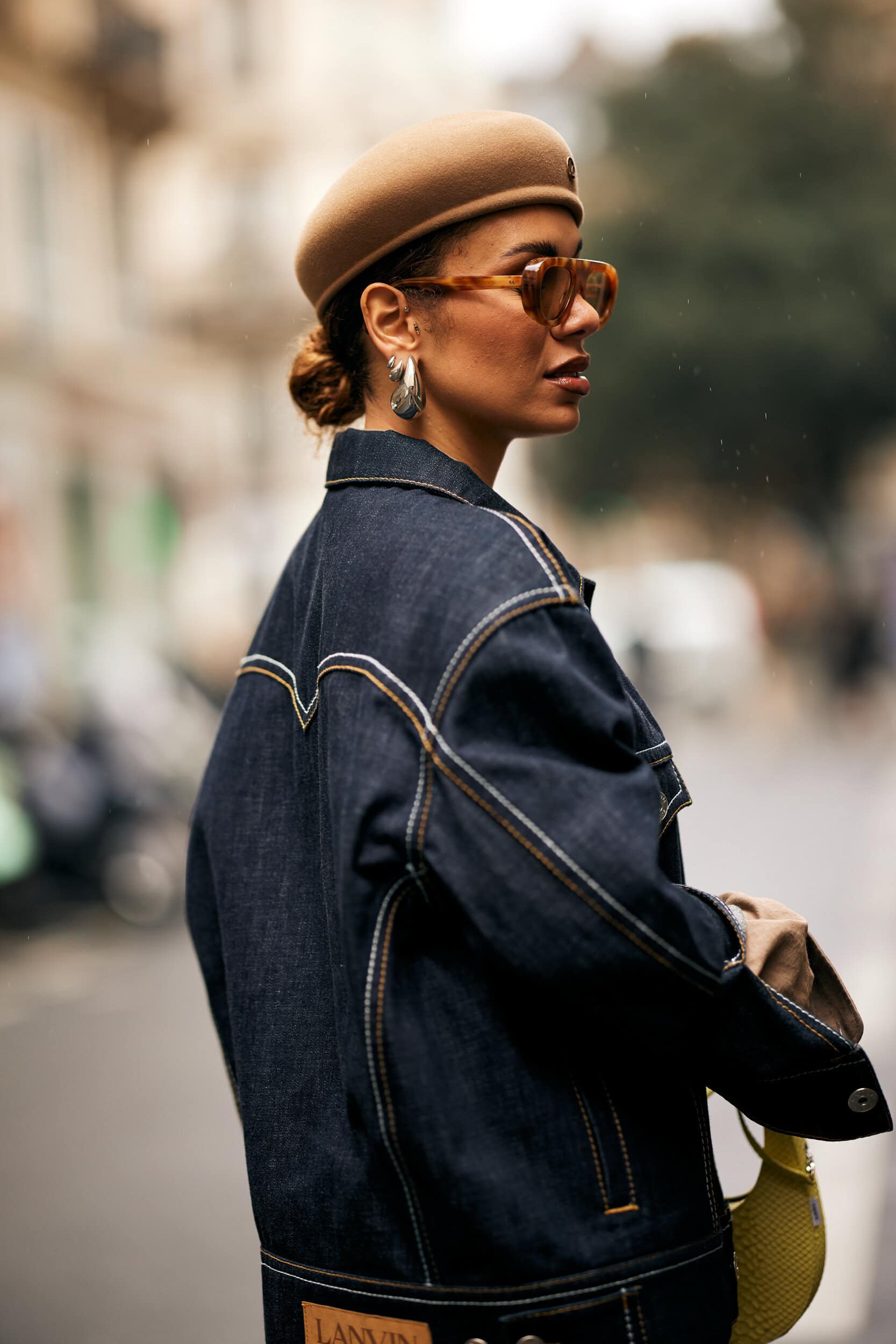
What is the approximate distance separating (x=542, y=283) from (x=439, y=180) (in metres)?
0.16

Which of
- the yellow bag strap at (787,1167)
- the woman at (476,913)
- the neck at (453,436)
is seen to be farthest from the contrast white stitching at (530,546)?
the yellow bag strap at (787,1167)

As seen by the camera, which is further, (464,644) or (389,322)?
(389,322)

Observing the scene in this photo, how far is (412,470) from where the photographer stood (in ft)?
5.27

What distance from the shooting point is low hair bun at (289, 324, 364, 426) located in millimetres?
1842

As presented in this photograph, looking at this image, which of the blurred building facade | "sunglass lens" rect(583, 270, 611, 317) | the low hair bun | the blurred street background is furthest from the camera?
the blurred building facade

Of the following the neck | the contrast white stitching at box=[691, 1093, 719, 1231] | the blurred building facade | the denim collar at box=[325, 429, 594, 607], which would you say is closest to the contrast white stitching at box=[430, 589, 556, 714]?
the denim collar at box=[325, 429, 594, 607]

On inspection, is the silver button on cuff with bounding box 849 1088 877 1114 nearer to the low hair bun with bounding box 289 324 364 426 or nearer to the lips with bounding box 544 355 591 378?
the lips with bounding box 544 355 591 378

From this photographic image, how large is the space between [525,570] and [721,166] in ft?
67.6

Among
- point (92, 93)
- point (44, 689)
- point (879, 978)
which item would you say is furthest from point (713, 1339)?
point (92, 93)

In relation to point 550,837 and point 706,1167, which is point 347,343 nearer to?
point 550,837

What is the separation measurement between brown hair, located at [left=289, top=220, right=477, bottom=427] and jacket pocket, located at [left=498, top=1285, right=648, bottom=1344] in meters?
1.01

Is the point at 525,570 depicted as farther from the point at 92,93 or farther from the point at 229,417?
the point at 229,417

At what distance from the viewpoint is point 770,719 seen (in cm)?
1770

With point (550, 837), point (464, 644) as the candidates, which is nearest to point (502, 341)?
point (464, 644)
